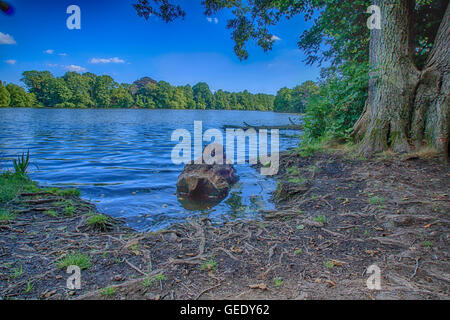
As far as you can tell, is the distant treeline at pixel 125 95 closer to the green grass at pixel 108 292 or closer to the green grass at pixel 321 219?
the green grass at pixel 321 219

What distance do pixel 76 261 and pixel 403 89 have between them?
7.43 metres

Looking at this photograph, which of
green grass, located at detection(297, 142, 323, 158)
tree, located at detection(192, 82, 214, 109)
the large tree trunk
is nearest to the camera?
the large tree trunk

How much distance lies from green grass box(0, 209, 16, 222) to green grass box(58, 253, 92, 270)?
183cm

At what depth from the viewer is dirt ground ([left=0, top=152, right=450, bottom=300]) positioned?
2178 mm

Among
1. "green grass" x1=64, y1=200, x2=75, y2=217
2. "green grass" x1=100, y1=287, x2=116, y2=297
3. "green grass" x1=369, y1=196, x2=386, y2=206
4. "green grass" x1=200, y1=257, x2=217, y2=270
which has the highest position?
Answer: "green grass" x1=369, y1=196, x2=386, y2=206

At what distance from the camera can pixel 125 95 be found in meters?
78.6

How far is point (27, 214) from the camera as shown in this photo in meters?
4.14

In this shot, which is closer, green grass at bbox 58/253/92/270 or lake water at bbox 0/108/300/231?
green grass at bbox 58/253/92/270

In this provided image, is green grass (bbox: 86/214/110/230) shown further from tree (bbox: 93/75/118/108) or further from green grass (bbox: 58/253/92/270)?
tree (bbox: 93/75/118/108)

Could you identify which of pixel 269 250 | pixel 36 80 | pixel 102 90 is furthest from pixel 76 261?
Answer: pixel 102 90

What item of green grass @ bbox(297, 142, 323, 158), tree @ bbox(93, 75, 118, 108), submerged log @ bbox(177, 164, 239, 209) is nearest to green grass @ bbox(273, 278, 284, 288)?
submerged log @ bbox(177, 164, 239, 209)

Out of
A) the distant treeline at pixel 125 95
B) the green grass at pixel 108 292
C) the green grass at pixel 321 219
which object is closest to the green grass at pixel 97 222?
the green grass at pixel 108 292

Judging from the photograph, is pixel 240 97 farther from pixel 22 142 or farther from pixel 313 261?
pixel 313 261

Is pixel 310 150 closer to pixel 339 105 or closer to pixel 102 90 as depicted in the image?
pixel 339 105
